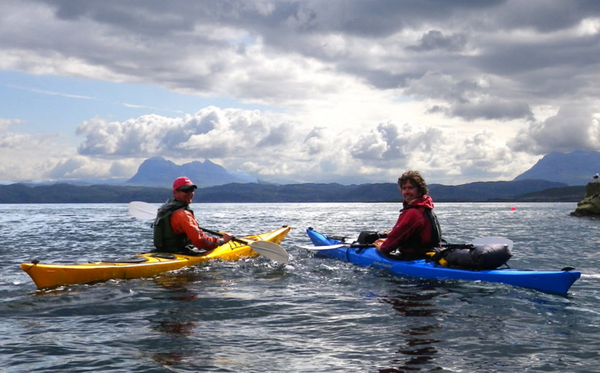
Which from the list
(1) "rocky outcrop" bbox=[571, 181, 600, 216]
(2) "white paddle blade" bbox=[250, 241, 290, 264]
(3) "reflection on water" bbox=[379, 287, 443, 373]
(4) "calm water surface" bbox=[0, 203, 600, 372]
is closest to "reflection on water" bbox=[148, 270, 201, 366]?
(4) "calm water surface" bbox=[0, 203, 600, 372]

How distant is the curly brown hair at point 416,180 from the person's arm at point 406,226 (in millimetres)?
466

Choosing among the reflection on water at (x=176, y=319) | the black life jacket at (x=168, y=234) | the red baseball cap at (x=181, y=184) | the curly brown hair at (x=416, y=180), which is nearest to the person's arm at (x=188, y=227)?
the black life jacket at (x=168, y=234)

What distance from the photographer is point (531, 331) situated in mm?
6301

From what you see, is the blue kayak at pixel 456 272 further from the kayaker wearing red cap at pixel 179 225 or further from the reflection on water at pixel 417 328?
the kayaker wearing red cap at pixel 179 225

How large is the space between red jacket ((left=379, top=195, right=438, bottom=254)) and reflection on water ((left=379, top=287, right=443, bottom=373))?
58.1 inches

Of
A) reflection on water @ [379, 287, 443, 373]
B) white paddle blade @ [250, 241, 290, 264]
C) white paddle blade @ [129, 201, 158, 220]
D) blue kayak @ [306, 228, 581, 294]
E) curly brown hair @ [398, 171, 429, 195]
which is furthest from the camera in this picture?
white paddle blade @ [129, 201, 158, 220]

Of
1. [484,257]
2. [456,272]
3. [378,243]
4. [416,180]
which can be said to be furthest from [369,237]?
[484,257]

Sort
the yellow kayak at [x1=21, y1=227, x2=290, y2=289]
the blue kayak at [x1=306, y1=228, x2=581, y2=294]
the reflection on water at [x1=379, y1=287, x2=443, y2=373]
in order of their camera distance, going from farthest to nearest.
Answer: the yellow kayak at [x1=21, y1=227, x2=290, y2=289] → the blue kayak at [x1=306, y1=228, x2=581, y2=294] → the reflection on water at [x1=379, y1=287, x2=443, y2=373]

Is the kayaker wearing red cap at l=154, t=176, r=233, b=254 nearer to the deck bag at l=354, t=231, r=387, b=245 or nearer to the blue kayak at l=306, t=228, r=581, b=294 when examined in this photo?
the blue kayak at l=306, t=228, r=581, b=294

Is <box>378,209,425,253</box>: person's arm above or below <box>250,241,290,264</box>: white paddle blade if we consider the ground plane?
above

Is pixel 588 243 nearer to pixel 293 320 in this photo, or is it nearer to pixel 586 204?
pixel 293 320

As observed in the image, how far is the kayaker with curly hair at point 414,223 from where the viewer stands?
10109 mm

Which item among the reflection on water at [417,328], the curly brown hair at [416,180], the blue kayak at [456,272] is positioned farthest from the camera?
the curly brown hair at [416,180]

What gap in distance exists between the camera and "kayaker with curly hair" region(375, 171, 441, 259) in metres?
10.1
